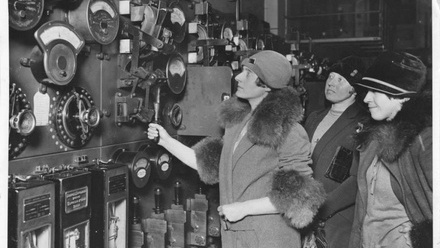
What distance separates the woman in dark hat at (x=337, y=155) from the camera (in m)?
2.79

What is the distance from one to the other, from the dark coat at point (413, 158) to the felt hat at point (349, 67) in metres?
1.21

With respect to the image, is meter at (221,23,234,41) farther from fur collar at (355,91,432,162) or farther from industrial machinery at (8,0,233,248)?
fur collar at (355,91,432,162)

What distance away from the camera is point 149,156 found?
2.64 metres

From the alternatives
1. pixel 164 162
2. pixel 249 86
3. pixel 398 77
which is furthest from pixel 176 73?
pixel 398 77

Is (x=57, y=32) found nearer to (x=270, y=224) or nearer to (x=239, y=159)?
(x=239, y=159)

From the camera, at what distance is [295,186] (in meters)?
2.15

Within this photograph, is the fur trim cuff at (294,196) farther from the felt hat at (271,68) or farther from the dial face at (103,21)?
the dial face at (103,21)

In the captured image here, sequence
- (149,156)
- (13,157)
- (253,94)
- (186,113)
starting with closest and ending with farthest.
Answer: (13,157) < (253,94) < (149,156) < (186,113)

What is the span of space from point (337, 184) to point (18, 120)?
1.87 meters

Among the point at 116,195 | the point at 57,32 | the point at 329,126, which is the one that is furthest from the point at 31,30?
the point at 329,126

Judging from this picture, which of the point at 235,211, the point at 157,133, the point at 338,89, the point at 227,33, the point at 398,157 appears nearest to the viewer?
the point at 398,157

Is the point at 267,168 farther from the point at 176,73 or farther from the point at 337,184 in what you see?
the point at 176,73

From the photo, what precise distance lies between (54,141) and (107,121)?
40 cm
